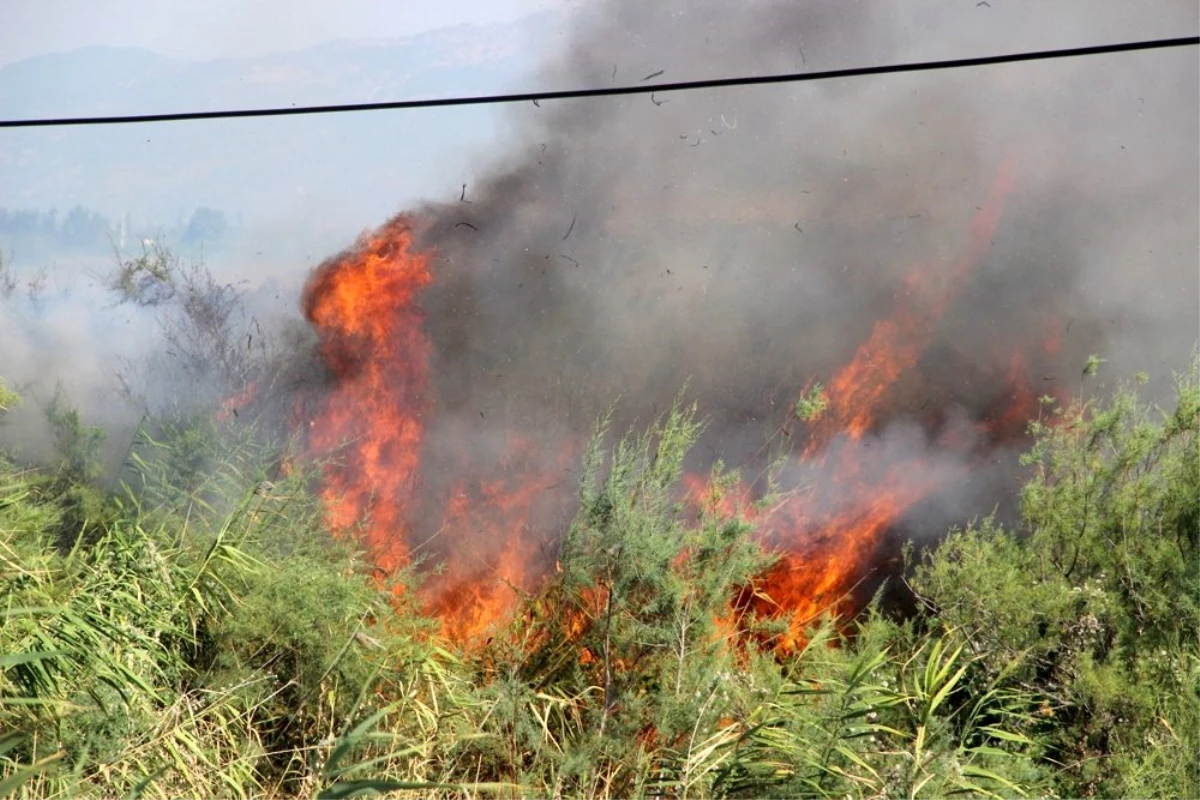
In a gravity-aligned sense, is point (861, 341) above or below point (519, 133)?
below

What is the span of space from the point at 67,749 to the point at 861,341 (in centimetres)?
1162

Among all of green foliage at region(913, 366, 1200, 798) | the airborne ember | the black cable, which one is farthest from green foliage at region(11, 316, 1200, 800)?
the airborne ember

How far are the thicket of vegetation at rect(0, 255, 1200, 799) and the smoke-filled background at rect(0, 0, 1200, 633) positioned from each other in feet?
15.6

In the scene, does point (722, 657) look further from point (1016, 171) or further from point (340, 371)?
point (1016, 171)

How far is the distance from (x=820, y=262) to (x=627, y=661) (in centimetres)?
921

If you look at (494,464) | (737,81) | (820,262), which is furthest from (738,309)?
(737,81)

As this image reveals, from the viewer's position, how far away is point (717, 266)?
17250 mm

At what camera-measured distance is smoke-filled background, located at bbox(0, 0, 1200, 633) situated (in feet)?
52.6

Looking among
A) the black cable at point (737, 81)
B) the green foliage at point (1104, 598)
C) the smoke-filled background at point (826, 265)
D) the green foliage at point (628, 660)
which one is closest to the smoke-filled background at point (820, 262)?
the smoke-filled background at point (826, 265)

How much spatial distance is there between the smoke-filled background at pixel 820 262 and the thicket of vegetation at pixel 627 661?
15.6 ft

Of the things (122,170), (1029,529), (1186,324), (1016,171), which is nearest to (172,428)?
(1029,529)

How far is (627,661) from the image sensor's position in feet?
30.0

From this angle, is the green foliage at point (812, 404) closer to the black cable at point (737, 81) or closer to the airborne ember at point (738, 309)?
the airborne ember at point (738, 309)

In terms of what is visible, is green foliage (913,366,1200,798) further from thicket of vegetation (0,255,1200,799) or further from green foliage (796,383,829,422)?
green foliage (796,383,829,422)
